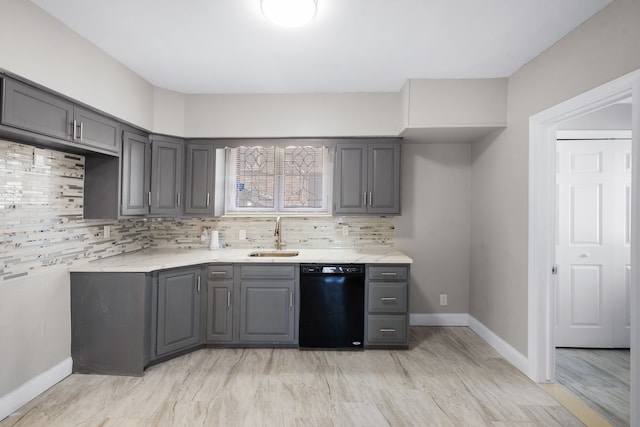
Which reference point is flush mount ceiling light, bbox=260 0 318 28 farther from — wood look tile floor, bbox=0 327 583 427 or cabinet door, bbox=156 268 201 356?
wood look tile floor, bbox=0 327 583 427

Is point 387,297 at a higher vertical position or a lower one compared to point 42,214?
lower

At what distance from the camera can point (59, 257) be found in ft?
8.46

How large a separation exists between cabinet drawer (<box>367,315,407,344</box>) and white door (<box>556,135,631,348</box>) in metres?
1.60

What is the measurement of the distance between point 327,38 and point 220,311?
256cm

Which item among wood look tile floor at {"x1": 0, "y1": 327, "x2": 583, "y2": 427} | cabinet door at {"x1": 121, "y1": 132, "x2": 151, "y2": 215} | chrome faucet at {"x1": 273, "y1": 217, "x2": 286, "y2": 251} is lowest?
wood look tile floor at {"x1": 0, "y1": 327, "x2": 583, "y2": 427}

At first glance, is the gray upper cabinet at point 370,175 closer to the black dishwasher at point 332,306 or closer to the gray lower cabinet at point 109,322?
the black dishwasher at point 332,306

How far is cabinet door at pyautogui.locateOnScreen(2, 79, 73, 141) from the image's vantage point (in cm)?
186

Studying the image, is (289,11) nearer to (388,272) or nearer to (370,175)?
→ (370,175)

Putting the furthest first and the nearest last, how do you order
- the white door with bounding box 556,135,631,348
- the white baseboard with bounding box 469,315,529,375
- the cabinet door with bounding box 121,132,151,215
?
1. the white door with bounding box 556,135,631,348
2. the cabinet door with bounding box 121,132,151,215
3. the white baseboard with bounding box 469,315,529,375

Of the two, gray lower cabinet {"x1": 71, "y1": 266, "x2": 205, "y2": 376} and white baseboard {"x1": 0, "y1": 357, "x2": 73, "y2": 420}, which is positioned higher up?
gray lower cabinet {"x1": 71, "y1": 266, "x2": 205, "y2": 376}

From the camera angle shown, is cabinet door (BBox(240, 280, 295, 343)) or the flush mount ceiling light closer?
the flush mount ceiling light

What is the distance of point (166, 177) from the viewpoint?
3.39 metres

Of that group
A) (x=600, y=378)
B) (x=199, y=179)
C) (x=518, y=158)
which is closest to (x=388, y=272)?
(x=518, y=158)

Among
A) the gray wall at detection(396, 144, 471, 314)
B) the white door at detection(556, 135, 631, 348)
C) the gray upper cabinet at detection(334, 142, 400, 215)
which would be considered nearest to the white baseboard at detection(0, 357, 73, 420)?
the gray upper cabinet at detection(334, 142, 400, 215)
